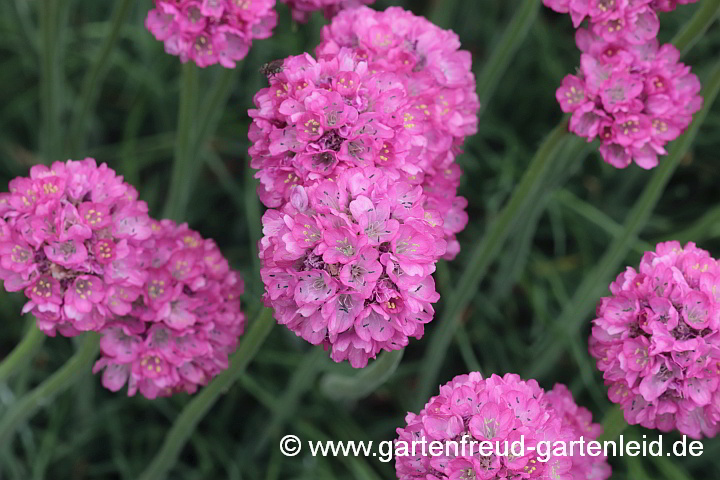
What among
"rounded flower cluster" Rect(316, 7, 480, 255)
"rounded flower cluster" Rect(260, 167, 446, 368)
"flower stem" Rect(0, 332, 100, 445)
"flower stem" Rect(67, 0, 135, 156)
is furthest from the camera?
"flower stem" Rect(67, 0, 135, 156)

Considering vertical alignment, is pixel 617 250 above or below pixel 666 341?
below

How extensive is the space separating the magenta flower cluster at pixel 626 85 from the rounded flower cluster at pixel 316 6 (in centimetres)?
39

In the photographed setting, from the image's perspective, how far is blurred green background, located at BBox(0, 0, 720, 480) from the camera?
1.96m

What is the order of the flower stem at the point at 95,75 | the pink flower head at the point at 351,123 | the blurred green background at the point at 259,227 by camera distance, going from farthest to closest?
the blurred green background at the point at 259,227
the flower stem at the point at 95,75
the pink flower head at the point at 351,123

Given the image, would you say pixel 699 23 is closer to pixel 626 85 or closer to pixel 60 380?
pixel 626 85

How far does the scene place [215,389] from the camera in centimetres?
154

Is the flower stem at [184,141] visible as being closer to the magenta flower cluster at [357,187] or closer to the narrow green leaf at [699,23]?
the magenta flower cluster at [357,187]

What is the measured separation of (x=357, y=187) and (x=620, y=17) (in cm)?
60

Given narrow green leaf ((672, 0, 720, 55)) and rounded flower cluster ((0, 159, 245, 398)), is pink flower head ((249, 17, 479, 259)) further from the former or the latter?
narrow green leaf ((672, 0, 720, 55))

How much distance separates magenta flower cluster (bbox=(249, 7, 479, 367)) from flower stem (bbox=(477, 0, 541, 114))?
302mm

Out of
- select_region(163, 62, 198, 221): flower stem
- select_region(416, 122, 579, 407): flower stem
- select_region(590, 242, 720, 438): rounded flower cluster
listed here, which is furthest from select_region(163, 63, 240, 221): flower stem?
select_region(590, 242, 720, 438): rounded flower cluster

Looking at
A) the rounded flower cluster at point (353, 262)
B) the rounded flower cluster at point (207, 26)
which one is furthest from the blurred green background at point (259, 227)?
the rounded flower cluster at point (353, 262)

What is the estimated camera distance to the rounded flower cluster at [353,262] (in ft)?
3.81

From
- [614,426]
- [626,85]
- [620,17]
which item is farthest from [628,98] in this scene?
[614,426]
